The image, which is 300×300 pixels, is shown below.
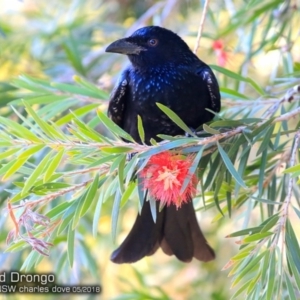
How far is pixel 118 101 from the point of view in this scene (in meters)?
2.11

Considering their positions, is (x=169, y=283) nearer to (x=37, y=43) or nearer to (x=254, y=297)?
(x=37, y=43)

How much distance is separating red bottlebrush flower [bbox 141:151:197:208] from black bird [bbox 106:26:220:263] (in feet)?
1.66

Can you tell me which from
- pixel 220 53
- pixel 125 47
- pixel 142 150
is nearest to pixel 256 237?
pixel 142 150

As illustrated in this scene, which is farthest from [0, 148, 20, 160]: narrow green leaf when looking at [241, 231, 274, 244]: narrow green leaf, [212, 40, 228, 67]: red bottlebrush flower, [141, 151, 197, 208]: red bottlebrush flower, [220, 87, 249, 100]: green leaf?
[212, 40, 228, 67]: red bottlebrush flower

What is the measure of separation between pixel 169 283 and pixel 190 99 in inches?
63.7

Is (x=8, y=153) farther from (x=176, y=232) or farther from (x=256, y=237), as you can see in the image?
(x=176, y=232)

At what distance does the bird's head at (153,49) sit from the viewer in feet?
7.11

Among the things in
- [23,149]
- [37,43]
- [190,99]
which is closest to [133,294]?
[190,99]

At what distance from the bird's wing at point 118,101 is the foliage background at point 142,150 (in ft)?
0.12

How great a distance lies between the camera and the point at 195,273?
3.21m

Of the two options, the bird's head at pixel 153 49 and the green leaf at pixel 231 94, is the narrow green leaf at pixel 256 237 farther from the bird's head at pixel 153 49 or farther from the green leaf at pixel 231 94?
the bird's head at pixel 153 49

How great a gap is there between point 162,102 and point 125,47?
278 millimetres

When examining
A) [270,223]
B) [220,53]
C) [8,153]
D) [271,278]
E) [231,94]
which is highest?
[220,53]

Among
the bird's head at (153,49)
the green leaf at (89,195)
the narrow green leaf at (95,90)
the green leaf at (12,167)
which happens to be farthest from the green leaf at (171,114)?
the bird's head at (153,49)
